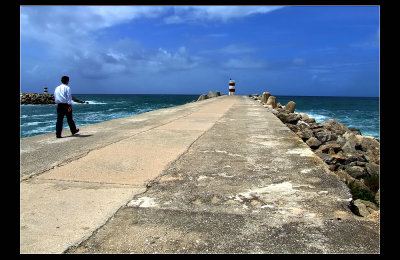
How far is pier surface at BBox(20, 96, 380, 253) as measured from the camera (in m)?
1.63

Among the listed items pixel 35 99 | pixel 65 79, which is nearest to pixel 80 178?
pixel 65 79

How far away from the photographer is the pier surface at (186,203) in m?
1.63

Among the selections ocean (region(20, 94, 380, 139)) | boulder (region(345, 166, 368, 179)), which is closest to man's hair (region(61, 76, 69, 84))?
boulder (region(345, 166, 368, 179))

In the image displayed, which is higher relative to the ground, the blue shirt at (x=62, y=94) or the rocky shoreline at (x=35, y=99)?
the rocky shoreline at (x=35, y=99)

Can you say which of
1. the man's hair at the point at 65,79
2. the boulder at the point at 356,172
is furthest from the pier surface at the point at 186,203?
the man's hair at the point at 65,79

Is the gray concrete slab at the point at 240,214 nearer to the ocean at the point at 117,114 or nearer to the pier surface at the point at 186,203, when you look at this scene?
the pier surface at the point at 186,203

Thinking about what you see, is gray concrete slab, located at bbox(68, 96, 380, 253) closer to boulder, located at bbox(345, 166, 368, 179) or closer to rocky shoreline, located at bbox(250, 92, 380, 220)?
rocky shoreline, located at bbox(250, 92, 380, 220)
